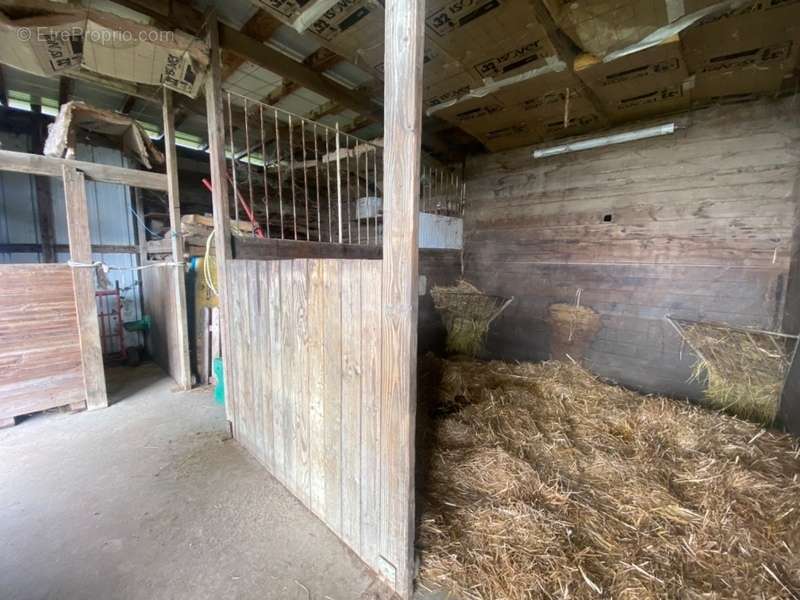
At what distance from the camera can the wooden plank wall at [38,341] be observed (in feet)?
7.59

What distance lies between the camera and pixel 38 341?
2432 millimetres

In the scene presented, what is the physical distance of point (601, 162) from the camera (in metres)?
2.91

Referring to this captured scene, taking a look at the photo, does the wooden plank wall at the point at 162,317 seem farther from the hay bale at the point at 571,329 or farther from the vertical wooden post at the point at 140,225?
the hay bale at the point at 571,329

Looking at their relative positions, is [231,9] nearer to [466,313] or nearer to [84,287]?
[84,287]

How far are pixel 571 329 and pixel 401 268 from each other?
2828 millimetres

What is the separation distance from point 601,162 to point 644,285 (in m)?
1.21

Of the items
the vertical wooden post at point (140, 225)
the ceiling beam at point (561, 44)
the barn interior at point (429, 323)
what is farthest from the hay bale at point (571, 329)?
the vertical wooden post at point (140, 225)

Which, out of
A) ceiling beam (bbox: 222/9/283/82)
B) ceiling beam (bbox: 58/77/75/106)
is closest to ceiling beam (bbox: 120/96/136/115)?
ceiling beam (bbox: 58/77/75/106)

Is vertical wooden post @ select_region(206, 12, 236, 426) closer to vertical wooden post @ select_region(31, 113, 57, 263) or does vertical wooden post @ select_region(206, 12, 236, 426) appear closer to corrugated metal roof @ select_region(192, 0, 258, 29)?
corrugated metal roof @ select_region(192, 0, 258, 29)

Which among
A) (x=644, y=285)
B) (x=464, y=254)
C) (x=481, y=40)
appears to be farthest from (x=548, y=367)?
(x=481, y=40)

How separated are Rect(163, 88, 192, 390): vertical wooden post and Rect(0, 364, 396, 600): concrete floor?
0.85 meters

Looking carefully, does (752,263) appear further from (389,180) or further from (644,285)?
(389,180)

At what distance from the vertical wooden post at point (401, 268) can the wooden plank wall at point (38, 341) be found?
3.02m

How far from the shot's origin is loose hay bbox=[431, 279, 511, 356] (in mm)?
3609
